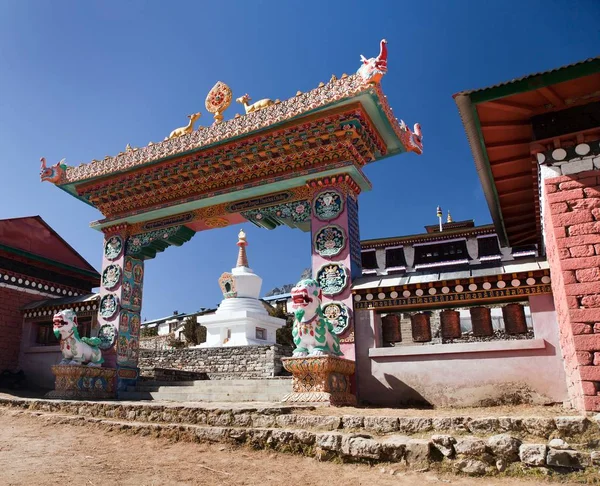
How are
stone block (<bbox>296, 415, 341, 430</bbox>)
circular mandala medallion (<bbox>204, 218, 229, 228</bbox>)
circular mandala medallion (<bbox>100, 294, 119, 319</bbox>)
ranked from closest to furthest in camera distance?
1. stone block (<bbox>296, 415, 341, 430</bbox>)
2. circular mandala medallion (<bbox>204, 218, 229, 228</bbox>)
3. circular mandala medallion (<bbox>100, 294, 119, 319</bbox>)

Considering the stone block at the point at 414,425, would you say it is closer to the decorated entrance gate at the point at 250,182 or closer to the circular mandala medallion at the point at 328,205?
the decorated entrance gate at the point at 250,182

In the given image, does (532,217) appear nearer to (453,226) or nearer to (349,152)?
(349,152)

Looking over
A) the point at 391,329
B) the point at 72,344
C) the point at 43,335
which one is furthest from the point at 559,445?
the point at 43,335

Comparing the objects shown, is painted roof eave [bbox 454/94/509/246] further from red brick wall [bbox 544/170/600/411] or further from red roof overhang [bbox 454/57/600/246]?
red brick wall [bbox 544/170/600/411]

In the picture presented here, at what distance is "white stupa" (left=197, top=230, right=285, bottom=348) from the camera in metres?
19.2

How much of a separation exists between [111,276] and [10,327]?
4293 millimetres

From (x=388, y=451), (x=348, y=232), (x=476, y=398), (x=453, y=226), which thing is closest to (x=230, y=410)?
(x=388, y=451)

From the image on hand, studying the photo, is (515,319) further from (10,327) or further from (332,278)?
(10,327)

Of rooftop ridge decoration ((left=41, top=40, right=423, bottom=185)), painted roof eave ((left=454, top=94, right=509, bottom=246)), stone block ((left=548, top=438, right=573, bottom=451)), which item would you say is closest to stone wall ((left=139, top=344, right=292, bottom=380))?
rooftop ridge decoration ((left=41, top=40, right=423, bottom=185))

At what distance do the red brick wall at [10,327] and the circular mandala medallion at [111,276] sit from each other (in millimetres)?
3889

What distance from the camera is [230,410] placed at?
645cm

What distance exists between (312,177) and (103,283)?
652 cm

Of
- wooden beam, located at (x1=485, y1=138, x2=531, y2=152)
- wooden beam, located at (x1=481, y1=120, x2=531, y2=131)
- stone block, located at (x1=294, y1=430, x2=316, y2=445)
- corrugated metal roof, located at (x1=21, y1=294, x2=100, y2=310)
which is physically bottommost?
stone block, located at (x1=294, y1=430, x2=316, y2=445)

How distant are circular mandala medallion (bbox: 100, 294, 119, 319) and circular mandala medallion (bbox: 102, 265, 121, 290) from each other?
0.91ft
